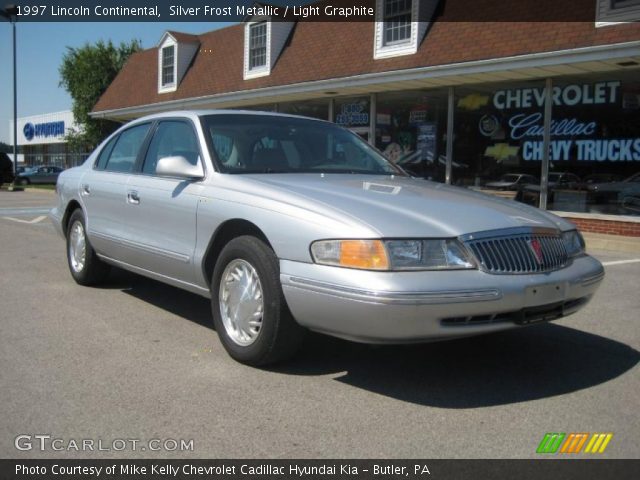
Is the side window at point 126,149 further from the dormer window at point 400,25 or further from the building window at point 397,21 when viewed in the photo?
the building window at point 397,21

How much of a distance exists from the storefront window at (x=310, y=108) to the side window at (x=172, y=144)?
36.8ft

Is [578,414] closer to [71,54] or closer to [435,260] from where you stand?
[435,260]

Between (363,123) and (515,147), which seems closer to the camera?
(515,147)

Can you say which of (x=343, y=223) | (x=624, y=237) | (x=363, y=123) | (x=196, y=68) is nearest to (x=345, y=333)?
(x=343, y=223)

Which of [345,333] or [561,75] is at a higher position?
[561,75]

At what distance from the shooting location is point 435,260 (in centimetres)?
345

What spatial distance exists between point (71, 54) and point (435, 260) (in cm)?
3792

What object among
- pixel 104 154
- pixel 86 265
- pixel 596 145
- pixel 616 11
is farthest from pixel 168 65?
pixel 86 265

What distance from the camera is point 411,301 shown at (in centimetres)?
330

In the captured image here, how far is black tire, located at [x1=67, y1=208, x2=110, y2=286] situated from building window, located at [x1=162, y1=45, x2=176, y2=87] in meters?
15.8
